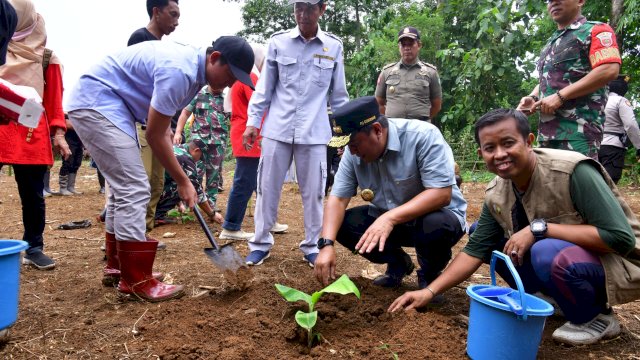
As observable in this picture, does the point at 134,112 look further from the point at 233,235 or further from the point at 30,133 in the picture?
the point at 233,235

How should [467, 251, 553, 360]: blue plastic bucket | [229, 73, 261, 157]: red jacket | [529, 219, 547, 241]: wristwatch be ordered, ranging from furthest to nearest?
[229, 73, 261, 157]: red jacket, [529, 219, 547, 241]: wristwatch, [467, 251, 553, 360]: blue plastic bucket

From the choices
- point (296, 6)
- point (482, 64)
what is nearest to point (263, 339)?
point (296, 6)

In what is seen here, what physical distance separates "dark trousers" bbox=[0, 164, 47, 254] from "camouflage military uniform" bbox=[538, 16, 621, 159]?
3.07 metres

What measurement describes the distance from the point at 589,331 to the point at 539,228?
52 centimetres

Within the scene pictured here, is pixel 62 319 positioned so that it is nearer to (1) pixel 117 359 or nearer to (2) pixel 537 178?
(1) pixel 117 359

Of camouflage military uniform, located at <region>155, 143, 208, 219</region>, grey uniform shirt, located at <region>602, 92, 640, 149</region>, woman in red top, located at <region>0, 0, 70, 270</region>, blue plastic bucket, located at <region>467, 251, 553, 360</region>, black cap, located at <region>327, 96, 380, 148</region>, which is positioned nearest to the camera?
blue plastic bucket, located at <region>467, 251, 553, 360</region>

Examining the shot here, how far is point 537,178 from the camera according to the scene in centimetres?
208

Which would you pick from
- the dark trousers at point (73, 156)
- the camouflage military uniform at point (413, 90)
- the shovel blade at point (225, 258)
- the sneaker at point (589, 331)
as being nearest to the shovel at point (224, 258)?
the shovel blade at point (225, 258)

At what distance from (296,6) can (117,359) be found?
97.9 inches

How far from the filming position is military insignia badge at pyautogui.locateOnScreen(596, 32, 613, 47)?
2572 mm

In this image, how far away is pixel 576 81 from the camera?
2.68 m

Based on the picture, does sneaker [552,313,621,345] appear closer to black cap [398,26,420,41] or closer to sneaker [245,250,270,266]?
sneaker [245,250,270,266]

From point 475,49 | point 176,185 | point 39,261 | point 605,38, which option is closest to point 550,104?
point 605,38

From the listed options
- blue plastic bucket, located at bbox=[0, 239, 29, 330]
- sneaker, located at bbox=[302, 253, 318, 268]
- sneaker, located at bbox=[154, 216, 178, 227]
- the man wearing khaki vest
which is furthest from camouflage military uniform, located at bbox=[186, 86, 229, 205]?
the man wearing khaki vest
